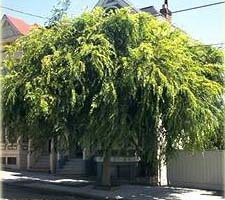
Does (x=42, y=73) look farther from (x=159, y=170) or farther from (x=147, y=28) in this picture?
(x=159, y=170)

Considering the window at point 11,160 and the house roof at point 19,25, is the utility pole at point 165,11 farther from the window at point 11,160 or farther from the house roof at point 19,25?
the window at point 11,160

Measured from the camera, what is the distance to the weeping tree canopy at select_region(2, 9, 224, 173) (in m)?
15.3

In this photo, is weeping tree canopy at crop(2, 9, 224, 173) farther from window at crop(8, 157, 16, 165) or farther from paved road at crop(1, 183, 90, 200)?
window at crop(8, 157, 16, 165)

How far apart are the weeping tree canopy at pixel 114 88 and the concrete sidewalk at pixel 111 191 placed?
151cm

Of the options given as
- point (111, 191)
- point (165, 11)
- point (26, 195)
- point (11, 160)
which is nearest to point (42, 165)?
point (11, 160)

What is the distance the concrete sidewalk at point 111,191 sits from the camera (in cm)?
1719

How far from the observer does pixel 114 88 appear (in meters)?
15.4

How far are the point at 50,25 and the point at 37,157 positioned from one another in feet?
36.1

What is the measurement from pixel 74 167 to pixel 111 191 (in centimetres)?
697

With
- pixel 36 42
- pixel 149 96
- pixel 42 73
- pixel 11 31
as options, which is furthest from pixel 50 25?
pixel 11 31

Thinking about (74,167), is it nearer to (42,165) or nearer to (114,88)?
(42,165)

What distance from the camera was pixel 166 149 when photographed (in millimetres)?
16656

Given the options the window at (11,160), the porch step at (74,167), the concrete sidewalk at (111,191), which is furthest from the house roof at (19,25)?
the concrete sidewalk at (111,191)

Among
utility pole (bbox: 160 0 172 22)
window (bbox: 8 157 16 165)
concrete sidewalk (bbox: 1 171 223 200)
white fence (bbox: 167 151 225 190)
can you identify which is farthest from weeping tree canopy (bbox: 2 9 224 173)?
window (bbox: 8 157 16 165)
